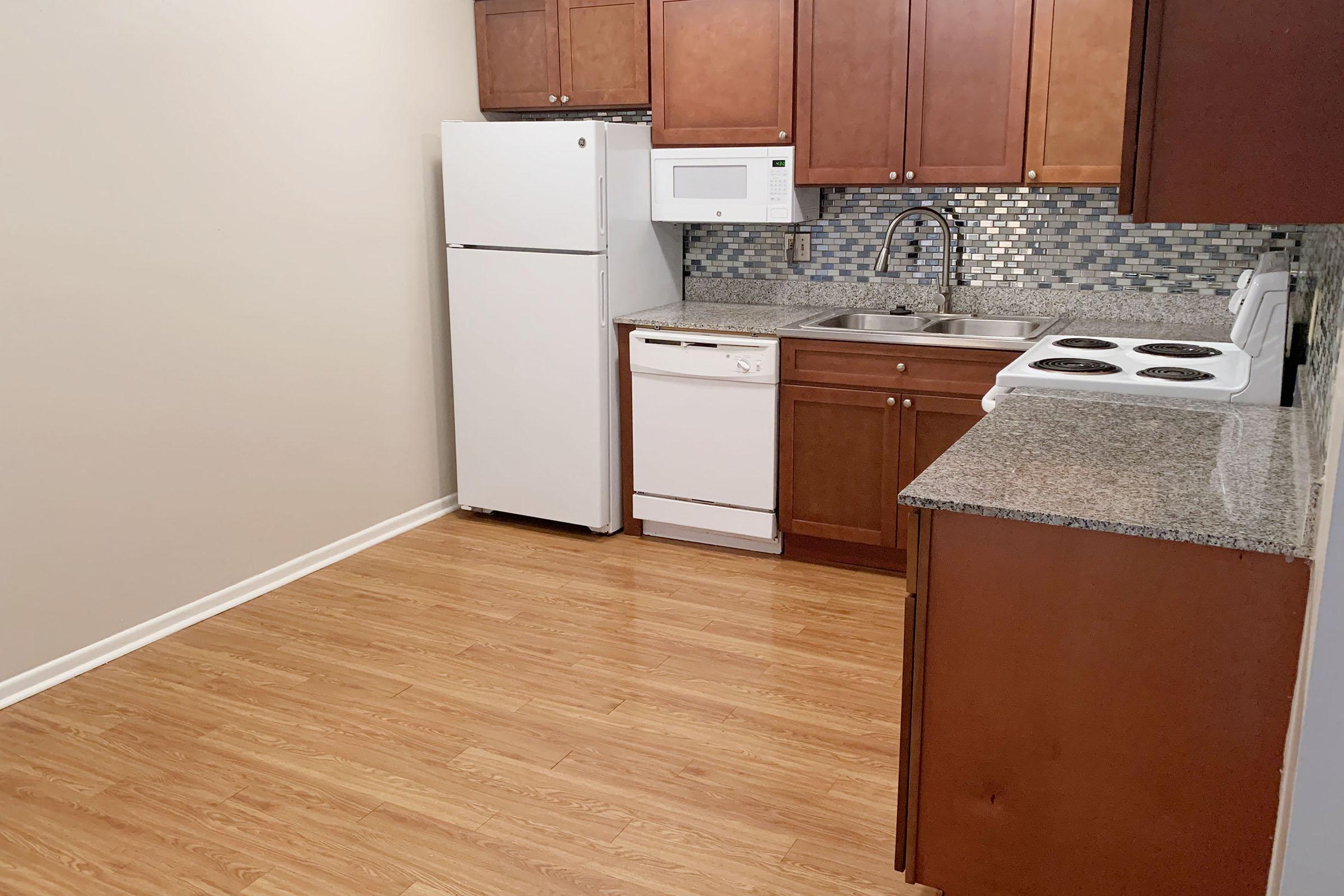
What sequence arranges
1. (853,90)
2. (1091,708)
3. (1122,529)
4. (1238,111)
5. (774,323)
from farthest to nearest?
1. (774,323)
2. (853,90)
3. (1091,708)
4. (1122,529)
5. (1238,111)

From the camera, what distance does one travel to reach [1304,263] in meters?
3.32

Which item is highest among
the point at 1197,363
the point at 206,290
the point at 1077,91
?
the point at 1077,91

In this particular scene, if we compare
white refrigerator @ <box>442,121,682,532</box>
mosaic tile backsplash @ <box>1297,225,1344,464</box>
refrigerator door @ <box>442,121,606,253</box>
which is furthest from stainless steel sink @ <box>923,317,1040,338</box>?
refrigerator door @ <box>442,121,606,253</box>

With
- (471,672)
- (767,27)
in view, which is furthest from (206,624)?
(767,27)

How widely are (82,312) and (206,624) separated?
105 centimetres

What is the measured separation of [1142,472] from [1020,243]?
85.0 inches

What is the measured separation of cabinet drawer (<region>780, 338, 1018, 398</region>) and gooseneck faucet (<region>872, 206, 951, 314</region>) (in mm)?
340

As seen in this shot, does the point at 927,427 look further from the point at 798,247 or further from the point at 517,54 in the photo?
the point at 517,54

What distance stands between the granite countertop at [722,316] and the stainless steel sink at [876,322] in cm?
9

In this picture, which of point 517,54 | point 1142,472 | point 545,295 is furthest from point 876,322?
point 1142,472

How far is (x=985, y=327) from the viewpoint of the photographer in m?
4.04

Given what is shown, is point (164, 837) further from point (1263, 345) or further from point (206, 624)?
point (1263, 345)

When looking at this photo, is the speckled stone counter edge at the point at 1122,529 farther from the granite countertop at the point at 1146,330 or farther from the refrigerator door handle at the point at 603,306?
the refrigerator door handle at the point at 603,306

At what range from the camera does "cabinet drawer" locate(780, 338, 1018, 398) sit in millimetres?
3594
